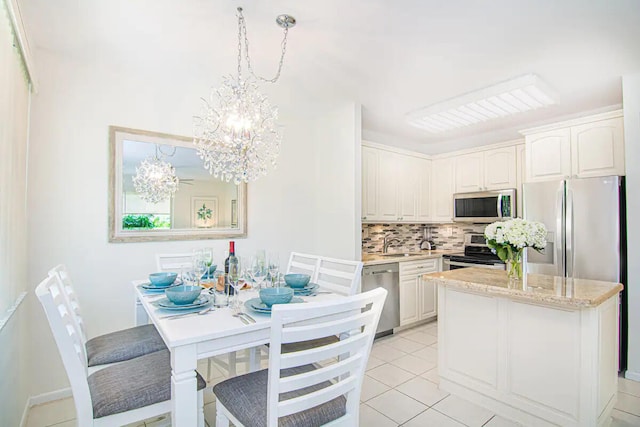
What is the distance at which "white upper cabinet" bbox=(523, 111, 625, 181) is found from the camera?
318 centimetres

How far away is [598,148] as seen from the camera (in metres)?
3.27

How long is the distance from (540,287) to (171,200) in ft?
9.81

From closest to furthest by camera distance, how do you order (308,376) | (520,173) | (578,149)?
(308,376) → (578,149) → (520,173)

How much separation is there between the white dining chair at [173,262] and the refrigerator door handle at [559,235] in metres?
3.38

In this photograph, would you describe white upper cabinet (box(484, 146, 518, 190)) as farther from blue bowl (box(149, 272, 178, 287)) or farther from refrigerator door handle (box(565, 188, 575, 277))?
blue bowl (box(149, 272, 178, 287))

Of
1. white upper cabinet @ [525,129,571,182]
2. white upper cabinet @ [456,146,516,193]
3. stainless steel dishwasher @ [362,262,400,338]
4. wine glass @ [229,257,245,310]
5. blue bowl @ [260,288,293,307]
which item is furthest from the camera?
white upper cabinet @ [456,146,516,193]

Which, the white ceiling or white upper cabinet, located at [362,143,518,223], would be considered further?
white upper cabinet, located at [362,143,518,223]

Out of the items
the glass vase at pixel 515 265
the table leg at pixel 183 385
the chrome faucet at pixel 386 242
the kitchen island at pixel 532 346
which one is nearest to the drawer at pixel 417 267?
the chrome faucet at pixel 386 242

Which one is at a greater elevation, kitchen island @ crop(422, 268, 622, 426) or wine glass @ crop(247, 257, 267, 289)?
wine glass @ crop(247, 257, 267, 289)

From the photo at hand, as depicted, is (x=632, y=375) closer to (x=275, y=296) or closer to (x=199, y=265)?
(x=275, y=296)

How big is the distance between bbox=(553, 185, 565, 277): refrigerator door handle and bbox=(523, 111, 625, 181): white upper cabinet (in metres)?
0.40

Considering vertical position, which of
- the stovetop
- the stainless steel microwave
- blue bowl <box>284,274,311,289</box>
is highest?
the stainless steel microwave

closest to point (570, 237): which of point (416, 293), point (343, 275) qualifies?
point (416, 293)

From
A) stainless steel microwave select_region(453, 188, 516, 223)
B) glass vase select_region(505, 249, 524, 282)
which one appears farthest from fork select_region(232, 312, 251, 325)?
stainless steel microwave select_region(453, 188, 516, 223)
